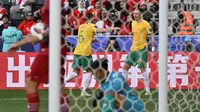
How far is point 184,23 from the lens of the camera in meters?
7.70

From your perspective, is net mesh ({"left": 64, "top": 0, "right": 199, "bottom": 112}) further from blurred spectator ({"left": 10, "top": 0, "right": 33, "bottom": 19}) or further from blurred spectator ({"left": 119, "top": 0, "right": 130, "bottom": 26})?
blurred spectator ({"left": 10, "top": 0, "right": 33, "bottom": 19})

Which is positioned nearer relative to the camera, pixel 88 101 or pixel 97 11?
pixel 97 11

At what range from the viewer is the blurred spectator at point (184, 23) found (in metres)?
6.90

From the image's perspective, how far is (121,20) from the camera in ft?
17.2

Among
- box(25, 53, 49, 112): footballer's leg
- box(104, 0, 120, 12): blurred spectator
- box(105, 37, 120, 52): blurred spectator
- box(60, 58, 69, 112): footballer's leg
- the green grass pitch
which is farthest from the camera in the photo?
box(105, 37, 120, 52): blurred spectator

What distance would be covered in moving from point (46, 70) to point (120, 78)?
0.92 m

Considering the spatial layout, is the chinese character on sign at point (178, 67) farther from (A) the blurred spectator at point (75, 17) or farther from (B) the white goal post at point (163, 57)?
(B) the white goal post at point (163, 57)

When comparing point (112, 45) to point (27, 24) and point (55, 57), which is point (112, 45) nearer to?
point (27, 24)

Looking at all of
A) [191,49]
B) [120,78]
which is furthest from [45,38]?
[191,49]

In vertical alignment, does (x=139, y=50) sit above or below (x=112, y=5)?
below

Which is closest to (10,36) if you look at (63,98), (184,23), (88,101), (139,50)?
(139,50)

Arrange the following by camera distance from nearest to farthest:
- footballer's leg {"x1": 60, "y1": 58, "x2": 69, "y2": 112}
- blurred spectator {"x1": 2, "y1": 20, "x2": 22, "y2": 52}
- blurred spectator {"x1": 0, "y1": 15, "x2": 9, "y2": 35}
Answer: footballer's leg {"x1": 60, "y1": 58, "x2": 69, "y2": 112} → blurred spectator {"x1": 2, "y1": 20, "x2": 22, "y2": 52} → blurred spectator {"x1": 0, "y1": 15, "x2": 9, "y2": 35}

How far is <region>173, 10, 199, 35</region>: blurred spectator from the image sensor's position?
6.90 meters

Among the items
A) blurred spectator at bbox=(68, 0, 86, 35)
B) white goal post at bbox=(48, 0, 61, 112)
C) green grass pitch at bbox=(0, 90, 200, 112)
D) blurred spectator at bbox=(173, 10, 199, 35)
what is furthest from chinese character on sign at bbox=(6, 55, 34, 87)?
white goal post at bbox=(48, 0, 61, 112)
